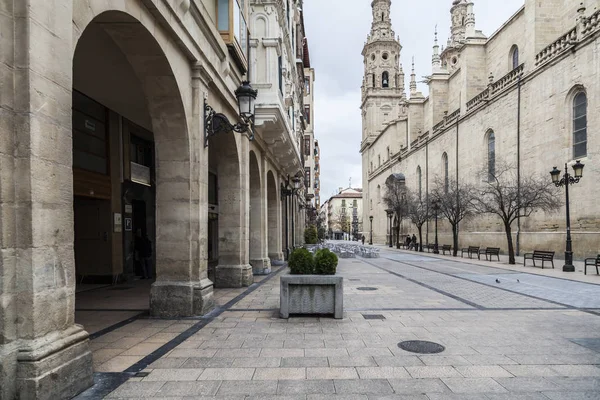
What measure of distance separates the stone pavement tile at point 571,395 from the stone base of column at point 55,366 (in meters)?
4.75

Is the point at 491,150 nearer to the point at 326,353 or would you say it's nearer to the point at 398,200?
the point at 398,200

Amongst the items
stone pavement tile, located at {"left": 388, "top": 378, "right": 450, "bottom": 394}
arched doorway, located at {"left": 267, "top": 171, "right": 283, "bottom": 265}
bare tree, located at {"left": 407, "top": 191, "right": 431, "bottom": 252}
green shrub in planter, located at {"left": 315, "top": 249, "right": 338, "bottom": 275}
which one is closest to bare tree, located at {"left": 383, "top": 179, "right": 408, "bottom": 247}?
bare tree, located at {"left": 407, "top": 191, "right": 431, "bottom": 252}

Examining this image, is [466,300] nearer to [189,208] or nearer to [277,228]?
[189,208]

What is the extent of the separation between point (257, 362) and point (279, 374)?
1.72 feet

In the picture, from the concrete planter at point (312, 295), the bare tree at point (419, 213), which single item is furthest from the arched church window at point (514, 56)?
the concrete planter at point (312, 295)

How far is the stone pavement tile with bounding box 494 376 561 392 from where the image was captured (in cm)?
423

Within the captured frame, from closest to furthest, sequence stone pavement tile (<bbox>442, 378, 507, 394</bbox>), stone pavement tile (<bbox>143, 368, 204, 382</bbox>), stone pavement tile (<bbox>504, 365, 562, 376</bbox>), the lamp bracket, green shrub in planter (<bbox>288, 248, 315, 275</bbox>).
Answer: stone pavement tile (<bbox>442, 378, 507, 394</bbox>)
stone pavement tile (<bbox>143, 368, 204, 382</bbox>)
stone pavement tile (<bbox>504, 365, 562, 376</bbox>)
green shrub in planter (<bbox>288, 248, 315, 275</bbox>)
the lamp bracket

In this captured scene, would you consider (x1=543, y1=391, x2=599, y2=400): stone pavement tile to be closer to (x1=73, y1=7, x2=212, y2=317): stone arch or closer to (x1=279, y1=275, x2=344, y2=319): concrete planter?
(x1=279, y1=275, x2=344, y2=319): concrete planter

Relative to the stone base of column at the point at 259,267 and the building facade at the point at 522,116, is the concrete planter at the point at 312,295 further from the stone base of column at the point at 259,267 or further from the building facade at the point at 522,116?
the building facade at the point at 522,116

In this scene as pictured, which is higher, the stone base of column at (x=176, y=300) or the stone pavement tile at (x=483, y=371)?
the stone base of column at (x=176, y=300)

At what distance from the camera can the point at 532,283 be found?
13242 millimetres

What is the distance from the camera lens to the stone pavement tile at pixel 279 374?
4551 mm

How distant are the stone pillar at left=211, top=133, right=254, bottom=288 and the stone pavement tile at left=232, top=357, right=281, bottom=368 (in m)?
6.65

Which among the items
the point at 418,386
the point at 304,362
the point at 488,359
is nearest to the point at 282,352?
the point at 304,362
